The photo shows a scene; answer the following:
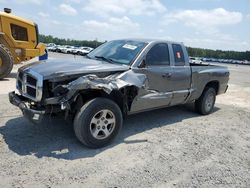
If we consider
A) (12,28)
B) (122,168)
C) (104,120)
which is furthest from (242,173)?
(12,28)

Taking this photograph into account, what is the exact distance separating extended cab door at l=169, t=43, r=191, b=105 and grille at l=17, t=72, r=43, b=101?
296 cm

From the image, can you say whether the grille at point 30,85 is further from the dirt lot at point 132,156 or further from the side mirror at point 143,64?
the side mirror at point 143,64

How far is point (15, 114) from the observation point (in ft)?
20.0

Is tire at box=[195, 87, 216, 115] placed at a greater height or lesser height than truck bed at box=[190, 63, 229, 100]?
lesser

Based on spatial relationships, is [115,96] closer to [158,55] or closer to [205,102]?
A: [158,55]

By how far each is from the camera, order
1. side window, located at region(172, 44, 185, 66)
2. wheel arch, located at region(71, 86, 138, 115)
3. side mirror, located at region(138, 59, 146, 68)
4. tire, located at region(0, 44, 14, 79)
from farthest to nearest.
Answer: tire, located at region(0, 44, 14, 79) < side window, located at region(172, 44, 185, 66) < side mirror, located at region(138, 59, 146, 68) < wheel arch, located at region(71, 86, 138, 115)

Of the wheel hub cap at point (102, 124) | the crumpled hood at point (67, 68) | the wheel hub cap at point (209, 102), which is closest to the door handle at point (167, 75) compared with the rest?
the crumpled hood at point (67, 68)

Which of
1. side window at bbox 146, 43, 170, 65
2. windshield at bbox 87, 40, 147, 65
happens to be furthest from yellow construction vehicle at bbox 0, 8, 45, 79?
side window at bbox 146, 43, 170, 65

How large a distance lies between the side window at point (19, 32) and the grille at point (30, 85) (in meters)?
7.74

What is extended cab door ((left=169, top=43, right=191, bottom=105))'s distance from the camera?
619 centimetres

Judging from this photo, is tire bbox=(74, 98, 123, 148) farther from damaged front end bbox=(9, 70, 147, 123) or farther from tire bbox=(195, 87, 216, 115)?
tire bbox=(195, 87, 216, 115)

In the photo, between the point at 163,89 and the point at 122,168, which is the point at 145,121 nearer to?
the point at 163,89

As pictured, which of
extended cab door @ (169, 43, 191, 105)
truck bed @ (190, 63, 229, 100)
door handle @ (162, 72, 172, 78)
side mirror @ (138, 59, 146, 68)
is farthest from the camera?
truck bed @ (190, 63, 229, 100)

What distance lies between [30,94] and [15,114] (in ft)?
5.87
